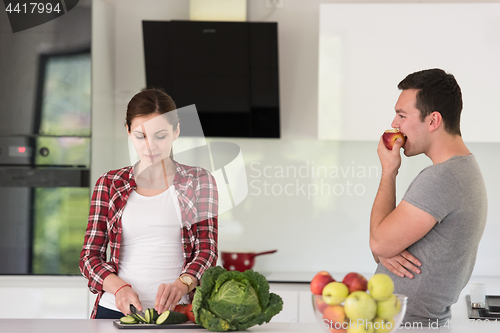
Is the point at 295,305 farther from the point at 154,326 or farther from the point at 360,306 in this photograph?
the point at 360,306

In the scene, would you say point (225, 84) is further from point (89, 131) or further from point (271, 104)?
point (89, 131)

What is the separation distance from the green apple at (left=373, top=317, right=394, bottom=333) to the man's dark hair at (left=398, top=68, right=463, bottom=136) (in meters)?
0.61

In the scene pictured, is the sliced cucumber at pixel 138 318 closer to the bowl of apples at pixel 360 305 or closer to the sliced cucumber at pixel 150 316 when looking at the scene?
the sliced cucumber at pixel 150 316

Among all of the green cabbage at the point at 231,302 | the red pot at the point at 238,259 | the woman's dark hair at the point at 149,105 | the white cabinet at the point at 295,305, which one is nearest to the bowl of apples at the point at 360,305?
the green cabbage at the point at 231,302

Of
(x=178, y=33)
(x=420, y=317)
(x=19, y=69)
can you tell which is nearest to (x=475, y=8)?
(x=178, y=33)

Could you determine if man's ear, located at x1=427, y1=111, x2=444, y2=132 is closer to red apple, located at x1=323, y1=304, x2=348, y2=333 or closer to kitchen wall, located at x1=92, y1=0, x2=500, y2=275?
red apple, located at x1=323, y1=304, x2=348, y2=333

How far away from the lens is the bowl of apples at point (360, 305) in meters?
0.99

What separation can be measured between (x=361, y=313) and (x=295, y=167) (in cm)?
199

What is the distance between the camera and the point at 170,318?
4.17 feet

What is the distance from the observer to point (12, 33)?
256 cm

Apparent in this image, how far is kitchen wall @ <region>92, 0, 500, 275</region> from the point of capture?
2924mm

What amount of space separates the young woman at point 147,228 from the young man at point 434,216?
0.52 m

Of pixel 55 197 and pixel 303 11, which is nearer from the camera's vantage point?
pixel 55 197

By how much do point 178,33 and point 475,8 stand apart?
4.80 ft
